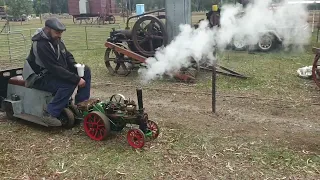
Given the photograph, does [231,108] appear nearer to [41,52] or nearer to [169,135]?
[169,135]

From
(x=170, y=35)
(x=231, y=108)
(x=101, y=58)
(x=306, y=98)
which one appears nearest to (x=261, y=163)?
(x=231, y=108)

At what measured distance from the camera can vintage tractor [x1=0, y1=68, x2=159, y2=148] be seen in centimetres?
446

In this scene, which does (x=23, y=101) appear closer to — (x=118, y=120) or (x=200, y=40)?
(x=118, y=120)

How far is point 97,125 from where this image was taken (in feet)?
15.3

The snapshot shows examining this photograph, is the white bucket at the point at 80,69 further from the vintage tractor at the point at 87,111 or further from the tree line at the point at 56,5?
the tree line at the point at 56,5

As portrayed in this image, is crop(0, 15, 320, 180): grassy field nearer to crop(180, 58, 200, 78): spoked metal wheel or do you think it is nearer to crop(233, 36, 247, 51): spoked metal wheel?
crop(180, 58, 200, 78): spoked metal wheel

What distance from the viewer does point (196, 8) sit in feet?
67.5

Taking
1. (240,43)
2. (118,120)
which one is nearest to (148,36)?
(118,120)

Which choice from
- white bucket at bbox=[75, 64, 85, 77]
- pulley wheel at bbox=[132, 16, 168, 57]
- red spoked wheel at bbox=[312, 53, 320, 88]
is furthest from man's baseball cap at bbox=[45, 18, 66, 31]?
red spoked wheel at bbox=[312, 53, 320, 88]

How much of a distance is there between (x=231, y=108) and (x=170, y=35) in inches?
139

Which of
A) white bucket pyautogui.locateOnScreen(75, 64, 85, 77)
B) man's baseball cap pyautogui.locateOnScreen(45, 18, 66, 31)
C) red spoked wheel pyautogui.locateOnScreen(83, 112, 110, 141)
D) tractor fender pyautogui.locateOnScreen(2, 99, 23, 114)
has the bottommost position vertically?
red spoked wheel pyautogui.locateOnScreen(83, 112, 110, 141)

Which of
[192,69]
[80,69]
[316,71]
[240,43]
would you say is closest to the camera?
[80,69]

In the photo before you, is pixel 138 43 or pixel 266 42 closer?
pixel 138 43

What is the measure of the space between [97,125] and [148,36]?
4702 mm
